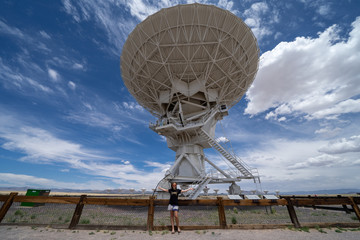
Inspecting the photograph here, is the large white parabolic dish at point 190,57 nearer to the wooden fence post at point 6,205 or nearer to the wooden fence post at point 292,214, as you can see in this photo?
the wooden fence post at point 292,214

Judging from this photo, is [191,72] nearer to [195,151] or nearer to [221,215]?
[195,151]

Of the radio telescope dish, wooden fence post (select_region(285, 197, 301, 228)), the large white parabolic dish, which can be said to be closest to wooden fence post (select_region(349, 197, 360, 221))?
wooden fence post (select_region(285, 197, 301, 228))

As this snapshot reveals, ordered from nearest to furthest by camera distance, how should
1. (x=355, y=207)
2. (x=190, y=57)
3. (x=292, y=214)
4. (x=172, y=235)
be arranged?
(x=172, y=235) < (x=292, y=214) < (x=355, y=207) < (x=190, y=57)

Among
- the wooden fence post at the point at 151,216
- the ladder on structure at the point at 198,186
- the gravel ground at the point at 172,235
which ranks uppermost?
the ladder on structure at the point at 198,186

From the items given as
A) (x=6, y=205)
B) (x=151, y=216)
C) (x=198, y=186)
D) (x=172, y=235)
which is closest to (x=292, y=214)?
(x=172, y=235)

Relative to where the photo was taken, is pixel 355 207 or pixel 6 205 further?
pixel 355 207

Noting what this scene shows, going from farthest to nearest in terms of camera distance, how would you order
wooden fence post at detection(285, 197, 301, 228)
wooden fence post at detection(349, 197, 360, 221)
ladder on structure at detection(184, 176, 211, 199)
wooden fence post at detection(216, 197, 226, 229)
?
ladder on structure at detection(184, 176, 211, 199)
wooden fence post at detection(349, 197, 360, 221)
wooden fence post at detection(285, 197, 301, 228)
wooden fence post at detection(216, 197, 226, 229)

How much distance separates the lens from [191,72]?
54.3 feet

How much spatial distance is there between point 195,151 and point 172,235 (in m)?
12.8

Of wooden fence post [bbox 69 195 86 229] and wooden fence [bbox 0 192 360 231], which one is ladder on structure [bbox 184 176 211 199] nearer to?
wooden fence [bbox 0 192 360 231]

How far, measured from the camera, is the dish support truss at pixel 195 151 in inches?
605

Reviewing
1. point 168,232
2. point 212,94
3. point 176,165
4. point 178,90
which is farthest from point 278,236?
point 212,94

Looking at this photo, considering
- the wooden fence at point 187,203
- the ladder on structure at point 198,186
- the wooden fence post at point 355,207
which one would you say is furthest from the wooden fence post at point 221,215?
the ladder on structure at point 198,186

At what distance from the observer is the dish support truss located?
50.4 feet
